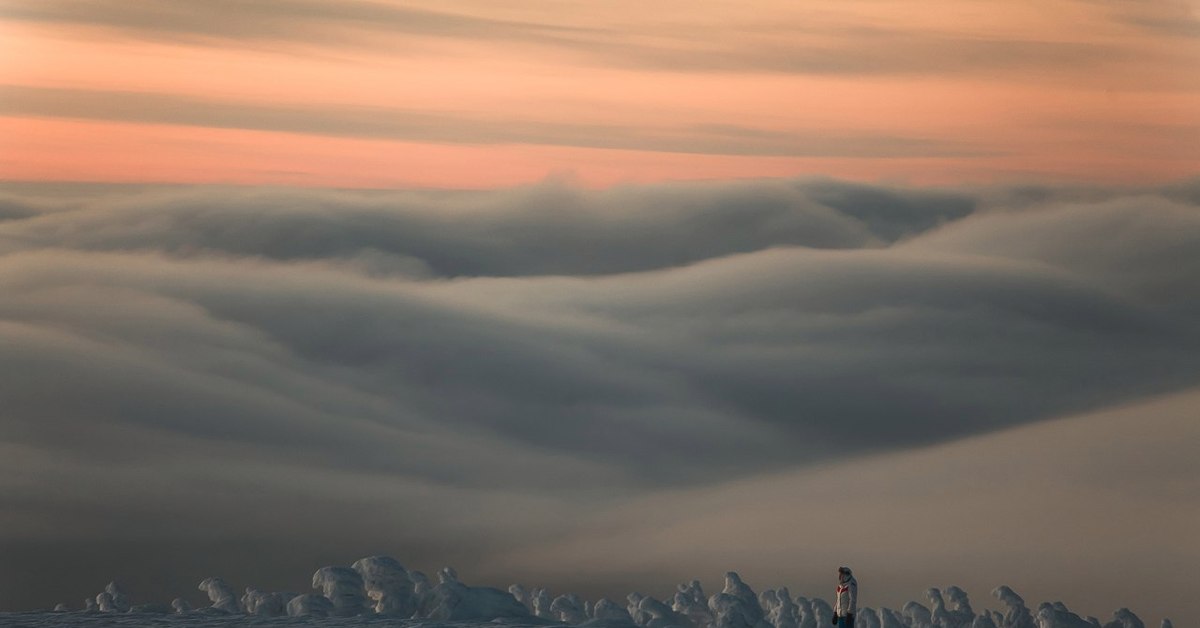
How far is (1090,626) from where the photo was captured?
33688 mm

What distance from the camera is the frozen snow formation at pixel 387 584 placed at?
89.9ft

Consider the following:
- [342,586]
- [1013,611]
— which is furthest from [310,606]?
[1013,611]

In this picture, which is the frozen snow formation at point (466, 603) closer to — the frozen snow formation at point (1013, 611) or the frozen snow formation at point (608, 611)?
the frozen snow formation at point (608, 611)

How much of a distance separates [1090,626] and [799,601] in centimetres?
682

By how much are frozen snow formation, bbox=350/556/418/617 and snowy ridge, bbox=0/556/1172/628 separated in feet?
0.06

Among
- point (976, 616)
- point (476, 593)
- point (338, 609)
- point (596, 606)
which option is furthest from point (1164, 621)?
point (338, 609)

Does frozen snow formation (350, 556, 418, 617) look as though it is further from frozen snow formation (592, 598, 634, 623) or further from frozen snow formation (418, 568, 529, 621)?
frozen snow formation (592, 598, 634, 623)

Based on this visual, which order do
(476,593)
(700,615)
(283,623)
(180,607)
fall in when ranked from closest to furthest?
(283,623) → (476,593) → (180,607) → (700,615)

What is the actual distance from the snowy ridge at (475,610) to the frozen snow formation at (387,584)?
2 centimetres

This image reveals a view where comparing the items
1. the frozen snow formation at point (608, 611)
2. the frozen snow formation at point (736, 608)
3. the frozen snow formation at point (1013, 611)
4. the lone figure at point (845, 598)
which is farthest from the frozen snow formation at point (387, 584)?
the frozen snow formation at point (1013, 611)

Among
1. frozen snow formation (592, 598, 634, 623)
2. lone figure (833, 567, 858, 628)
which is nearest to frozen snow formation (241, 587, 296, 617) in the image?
frozen snow formation (592, 598, 634, 623)

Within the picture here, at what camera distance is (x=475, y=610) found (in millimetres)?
26469

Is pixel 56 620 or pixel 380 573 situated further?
pixel 380 573

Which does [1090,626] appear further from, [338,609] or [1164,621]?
[338,609]
